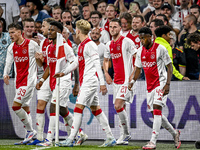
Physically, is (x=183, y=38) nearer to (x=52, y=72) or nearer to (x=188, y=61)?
(x=188, y=61)

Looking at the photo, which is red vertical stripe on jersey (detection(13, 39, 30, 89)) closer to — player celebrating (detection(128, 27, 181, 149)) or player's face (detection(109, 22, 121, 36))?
player's face (detection(109, 22, 121, 36))

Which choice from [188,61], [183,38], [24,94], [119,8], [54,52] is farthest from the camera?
[119,8]

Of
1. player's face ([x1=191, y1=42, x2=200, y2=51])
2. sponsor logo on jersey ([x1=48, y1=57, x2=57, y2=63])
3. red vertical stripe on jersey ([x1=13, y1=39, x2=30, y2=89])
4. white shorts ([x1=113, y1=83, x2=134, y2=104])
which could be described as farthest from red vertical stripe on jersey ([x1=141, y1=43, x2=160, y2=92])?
red vertical stripe on jersey ([x1=13, y1=39, x2=30, y2=89])

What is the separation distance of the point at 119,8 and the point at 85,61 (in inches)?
243

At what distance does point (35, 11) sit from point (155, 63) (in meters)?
6.44

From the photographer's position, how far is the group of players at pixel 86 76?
7.50 meters

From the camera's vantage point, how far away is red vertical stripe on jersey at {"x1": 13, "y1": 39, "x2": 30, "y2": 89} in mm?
8766

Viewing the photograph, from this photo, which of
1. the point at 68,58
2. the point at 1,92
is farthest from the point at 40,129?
the point at 1,92

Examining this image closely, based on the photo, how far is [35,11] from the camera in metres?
13.1

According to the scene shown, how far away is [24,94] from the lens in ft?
28.5

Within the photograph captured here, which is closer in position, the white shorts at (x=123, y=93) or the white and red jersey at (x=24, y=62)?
the white shorts at (x=123, y=93)

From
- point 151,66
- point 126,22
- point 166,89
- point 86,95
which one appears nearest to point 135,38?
point 126,22

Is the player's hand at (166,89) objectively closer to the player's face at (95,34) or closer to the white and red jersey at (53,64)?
the white and red jersey at (53,64)

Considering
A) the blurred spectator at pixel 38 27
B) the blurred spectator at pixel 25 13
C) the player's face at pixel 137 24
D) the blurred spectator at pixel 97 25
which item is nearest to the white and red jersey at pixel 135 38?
the player's face at pixel 137 24
